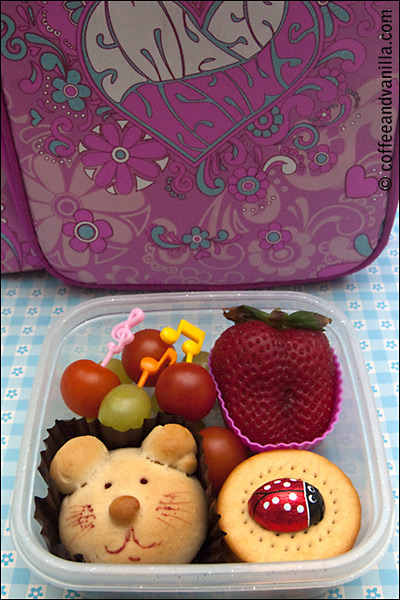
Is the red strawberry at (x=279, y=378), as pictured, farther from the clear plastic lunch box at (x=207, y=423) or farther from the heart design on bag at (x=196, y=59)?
the heart design on bag at (x=196, y=59)

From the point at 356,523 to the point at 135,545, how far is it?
0.60ft

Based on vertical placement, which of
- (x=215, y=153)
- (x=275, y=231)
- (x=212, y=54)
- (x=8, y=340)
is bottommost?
(x=8, y=340)

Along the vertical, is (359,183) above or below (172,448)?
above

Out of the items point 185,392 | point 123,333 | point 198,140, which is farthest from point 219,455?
point 198,140

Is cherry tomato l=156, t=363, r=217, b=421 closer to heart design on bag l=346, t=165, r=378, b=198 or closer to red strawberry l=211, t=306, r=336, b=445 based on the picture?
red strawberry l=211, t=306, r=336, b=445

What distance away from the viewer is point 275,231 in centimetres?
80

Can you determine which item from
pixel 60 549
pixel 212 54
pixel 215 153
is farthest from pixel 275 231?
pixel 60 549

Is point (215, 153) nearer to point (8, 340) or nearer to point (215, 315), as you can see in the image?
point (215, 315)

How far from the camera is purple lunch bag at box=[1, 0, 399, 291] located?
64 centimetres

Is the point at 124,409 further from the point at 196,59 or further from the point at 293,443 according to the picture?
the point at 196,59

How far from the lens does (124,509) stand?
487mm

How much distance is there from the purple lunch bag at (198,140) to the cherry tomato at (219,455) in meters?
0.29

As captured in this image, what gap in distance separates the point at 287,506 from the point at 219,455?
94mm

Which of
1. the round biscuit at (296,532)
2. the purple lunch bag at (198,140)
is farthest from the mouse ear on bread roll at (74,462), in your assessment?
the purple lunch bag at (198,140)
